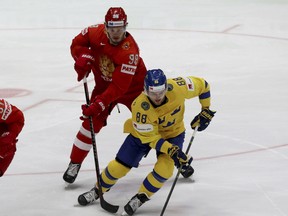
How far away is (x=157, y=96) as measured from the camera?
13.7 ft

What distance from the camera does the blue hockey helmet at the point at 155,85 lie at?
13.6 ft

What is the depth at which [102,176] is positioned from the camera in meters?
4.46

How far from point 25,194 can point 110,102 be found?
2.37 feet

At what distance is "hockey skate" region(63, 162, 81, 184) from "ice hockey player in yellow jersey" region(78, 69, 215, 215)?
0.96 feet

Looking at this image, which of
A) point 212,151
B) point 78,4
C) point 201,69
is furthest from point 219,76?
point 78,4

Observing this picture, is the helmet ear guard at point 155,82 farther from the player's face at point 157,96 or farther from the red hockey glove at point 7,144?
the red hockey glove at point 7,144

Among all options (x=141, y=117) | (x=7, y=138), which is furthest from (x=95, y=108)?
(x=7, y=138)

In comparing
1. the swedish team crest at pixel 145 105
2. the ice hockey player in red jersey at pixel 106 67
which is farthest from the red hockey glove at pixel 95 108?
the swedish team crest at pixel 145 105

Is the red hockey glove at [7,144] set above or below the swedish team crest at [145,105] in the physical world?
below

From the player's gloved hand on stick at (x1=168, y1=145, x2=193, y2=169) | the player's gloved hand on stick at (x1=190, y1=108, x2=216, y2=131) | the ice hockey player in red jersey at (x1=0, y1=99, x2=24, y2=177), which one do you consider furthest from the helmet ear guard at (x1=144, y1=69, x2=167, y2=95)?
the ice hockey player in red jersey at (x1=0, y1=99, x2=24, y2=177)

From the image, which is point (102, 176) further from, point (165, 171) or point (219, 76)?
point (219, 76)

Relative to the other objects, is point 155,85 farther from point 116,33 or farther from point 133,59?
point 116,33

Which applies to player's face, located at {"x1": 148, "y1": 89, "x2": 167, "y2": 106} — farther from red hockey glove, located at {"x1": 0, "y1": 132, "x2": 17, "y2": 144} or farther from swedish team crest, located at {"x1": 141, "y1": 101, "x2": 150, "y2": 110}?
red hockey glove, located at {"x1": 0, "y1": 132, "x2": 17, "y2": 144}

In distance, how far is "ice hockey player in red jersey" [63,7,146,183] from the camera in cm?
452
